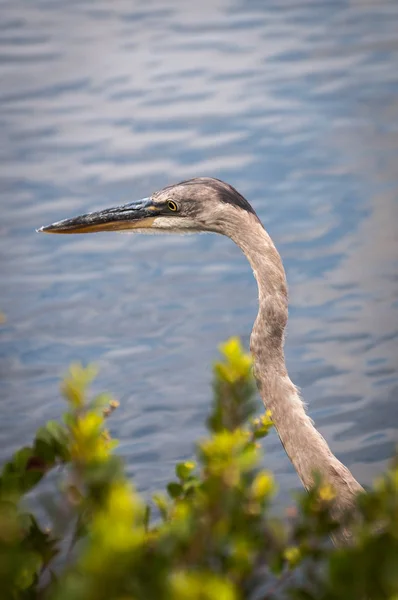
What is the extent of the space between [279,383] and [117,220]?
1.17 metres

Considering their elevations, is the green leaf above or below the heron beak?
below

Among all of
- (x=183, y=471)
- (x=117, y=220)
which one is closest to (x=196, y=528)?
(x=183, y=471)

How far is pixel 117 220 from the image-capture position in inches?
163

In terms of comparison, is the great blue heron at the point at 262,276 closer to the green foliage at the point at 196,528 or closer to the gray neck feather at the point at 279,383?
the gray neck feather at the point at 279,383

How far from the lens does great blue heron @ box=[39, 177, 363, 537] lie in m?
3.22

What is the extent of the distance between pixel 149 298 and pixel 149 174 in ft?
4.74

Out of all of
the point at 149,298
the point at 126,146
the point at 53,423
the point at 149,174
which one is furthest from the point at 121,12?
the point at 53,423

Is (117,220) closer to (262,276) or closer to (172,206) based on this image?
(172,206)

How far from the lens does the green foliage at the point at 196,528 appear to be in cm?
100

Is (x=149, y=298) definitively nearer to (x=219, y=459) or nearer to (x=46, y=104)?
(x=46, y=104)

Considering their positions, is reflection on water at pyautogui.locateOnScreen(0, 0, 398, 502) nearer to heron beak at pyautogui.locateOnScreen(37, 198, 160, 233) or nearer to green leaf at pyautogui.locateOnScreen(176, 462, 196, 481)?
heron beak at pyautogui.locateOnScreen(37, 198, 160, 233)

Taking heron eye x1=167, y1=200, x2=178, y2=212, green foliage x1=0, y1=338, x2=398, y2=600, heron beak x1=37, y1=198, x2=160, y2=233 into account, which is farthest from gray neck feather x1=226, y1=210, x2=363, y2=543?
green foliage x1=0, y1=338, x2=398, y2=600

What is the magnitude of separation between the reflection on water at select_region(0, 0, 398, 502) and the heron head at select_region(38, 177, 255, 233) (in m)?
1.39

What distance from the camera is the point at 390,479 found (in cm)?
122
